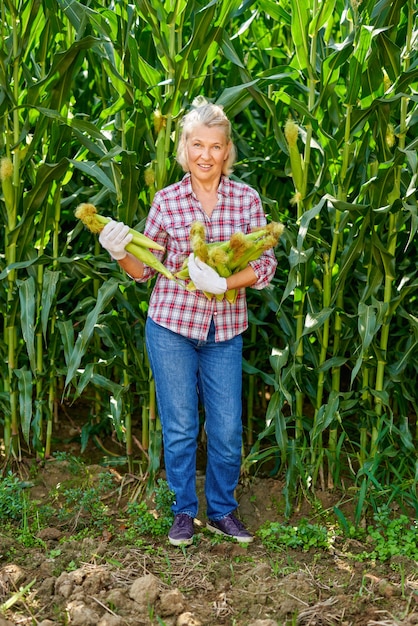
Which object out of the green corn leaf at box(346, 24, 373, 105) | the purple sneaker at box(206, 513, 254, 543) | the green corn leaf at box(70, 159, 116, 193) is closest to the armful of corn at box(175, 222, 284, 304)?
the green corn leaf at box(70, 159, 116, 193)

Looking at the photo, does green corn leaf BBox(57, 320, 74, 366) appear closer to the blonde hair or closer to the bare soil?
the bare soil

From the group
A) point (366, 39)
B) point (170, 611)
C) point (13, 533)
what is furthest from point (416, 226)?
point (13, 533)

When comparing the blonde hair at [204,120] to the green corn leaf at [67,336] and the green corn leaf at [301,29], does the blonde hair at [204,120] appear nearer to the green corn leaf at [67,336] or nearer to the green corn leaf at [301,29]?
the green corn leaf at [301,29]

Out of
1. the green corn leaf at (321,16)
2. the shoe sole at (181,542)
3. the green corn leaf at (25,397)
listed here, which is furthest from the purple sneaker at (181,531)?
the green corn leaf at (321,16)

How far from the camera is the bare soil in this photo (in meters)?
3.17

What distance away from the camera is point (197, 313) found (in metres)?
3.62

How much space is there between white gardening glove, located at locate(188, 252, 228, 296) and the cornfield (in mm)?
379

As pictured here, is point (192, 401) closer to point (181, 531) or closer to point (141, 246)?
point (181, 531)

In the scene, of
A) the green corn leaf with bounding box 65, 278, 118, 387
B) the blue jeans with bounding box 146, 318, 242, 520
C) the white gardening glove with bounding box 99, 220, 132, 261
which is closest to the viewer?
the white gardening glove with bounding box 99, 220, 132, 261

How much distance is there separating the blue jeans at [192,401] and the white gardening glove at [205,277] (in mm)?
298

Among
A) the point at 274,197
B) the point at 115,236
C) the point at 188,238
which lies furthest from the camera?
the point at 274,197

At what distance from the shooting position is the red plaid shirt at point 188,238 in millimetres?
3627

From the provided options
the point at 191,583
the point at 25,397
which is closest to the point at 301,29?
the point at 25,397

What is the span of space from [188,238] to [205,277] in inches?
11.7
